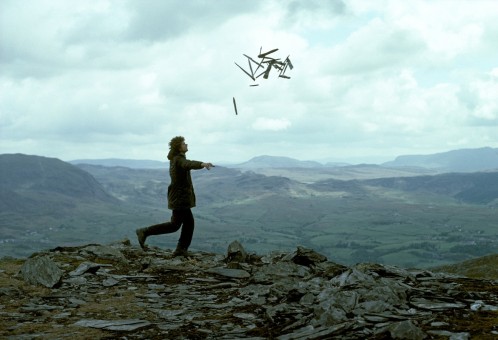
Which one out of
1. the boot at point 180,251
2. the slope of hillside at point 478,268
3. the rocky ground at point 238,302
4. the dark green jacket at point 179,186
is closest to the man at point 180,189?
the dark green jacket at point 179,186

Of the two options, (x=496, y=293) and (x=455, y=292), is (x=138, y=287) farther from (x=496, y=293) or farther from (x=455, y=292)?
(x=496, y=293)

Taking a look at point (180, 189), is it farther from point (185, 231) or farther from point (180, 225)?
point (185, 231)

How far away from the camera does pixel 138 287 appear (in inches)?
512

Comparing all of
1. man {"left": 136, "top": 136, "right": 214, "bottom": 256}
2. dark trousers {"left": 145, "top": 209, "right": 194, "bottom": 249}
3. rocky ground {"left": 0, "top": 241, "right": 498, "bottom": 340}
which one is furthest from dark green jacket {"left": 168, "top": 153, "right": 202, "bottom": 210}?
rocky ground {"left": 0, "top": 241, "right": 498, "bottom": 340}

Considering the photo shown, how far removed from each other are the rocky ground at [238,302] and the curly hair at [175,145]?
3.80 metres

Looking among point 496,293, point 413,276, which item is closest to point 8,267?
point 413,276

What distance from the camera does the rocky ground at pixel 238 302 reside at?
838cm

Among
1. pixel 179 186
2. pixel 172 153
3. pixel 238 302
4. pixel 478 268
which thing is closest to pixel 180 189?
pixel 179 186

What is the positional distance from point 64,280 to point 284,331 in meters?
7.66

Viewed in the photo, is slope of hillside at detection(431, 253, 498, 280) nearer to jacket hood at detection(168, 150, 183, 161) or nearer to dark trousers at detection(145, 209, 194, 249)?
dark trousers at detection(145, 209, 194, 249)

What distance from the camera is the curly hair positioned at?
15.9 meters

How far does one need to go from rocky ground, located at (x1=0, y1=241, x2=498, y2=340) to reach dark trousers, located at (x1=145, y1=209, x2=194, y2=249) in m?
1.00

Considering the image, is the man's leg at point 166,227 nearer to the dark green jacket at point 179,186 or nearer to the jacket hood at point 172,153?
the dark green jacket at point 179,186

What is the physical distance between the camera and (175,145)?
15945 mm
